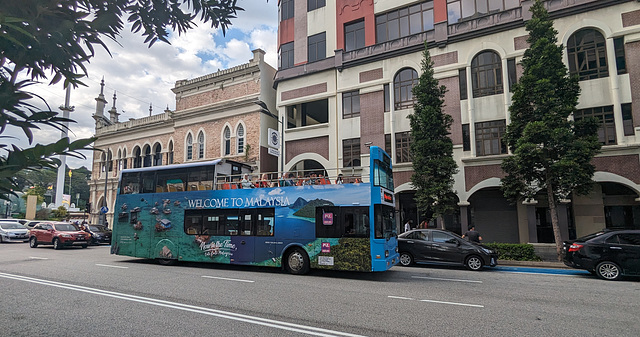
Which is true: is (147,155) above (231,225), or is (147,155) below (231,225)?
above

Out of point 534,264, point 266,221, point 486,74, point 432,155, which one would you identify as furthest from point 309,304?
point 486,74

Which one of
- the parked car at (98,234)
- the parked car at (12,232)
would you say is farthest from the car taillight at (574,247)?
the parked car at (12,232)

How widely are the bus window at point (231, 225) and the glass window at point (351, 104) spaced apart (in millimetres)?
13095

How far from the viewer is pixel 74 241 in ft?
69.8

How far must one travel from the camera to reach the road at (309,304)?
6.00 metres

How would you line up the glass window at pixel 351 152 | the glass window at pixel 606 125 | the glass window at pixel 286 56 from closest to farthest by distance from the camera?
the glass window at pixel 606 125
the glass window at pixel 351 152
the glass window at pixel 286 56

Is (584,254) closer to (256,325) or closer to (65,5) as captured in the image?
(256,325)

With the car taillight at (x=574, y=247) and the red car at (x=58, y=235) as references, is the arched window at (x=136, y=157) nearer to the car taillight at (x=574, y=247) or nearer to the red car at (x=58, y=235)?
the red car at (x=58, y=235)

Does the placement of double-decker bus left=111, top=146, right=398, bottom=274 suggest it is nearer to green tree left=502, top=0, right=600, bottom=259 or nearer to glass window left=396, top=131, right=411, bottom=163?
green tree left=502, top=0, right=600, bottom=259

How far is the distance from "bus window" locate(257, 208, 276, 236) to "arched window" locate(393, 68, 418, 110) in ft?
43.0

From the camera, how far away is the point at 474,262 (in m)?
13.6

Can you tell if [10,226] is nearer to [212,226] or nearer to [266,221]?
[212,226]

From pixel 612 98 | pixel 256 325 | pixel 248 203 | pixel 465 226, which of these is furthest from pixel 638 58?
pixel 256 325

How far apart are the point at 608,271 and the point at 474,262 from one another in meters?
3.95
